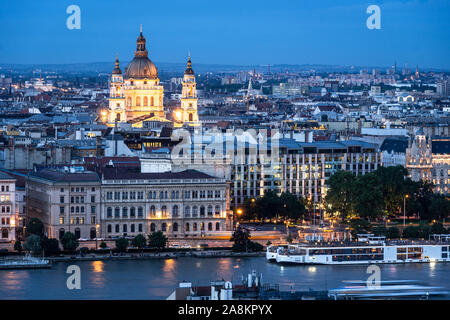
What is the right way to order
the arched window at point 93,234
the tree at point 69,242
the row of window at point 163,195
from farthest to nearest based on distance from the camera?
the row of window at point 163,195 → the arched window at point 93,234 → the tree at point 69,242

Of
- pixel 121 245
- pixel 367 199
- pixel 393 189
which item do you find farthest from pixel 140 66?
pixel 121 245

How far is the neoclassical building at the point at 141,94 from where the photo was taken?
72.4m

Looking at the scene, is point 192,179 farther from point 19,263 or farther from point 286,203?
point 19,263

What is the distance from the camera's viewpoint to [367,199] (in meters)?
42.6

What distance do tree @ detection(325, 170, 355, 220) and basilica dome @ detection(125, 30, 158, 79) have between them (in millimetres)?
30376

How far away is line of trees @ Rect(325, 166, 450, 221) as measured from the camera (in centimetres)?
4269

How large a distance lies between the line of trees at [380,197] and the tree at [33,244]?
1106 centimetres

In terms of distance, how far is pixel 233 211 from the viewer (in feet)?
141

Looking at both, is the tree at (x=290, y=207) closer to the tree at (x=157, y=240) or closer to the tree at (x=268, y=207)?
the tree at (x=268, y=207)

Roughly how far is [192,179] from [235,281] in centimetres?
1000

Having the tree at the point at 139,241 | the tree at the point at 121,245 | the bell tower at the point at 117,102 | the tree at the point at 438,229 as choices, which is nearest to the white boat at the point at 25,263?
the tree at the point at 121,245

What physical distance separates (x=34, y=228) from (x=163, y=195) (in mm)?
3927

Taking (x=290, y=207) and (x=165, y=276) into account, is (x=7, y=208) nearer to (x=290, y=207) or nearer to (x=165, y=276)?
(x=165, y=276)
